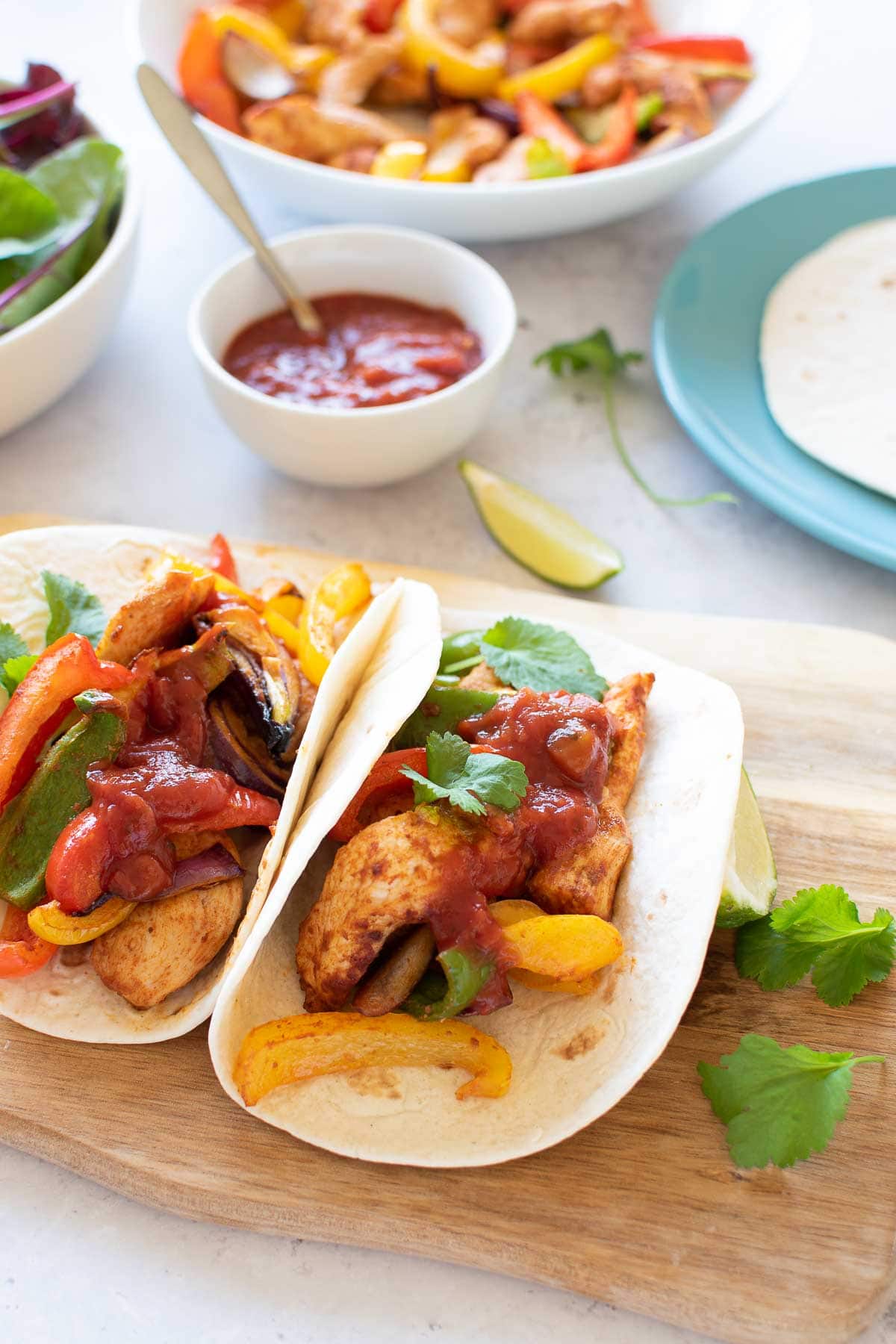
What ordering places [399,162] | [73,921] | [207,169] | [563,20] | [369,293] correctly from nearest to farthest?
[73,921]
[207,169]
[369,293]
[399,162]
[563,20]

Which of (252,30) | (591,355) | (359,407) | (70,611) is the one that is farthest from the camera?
(252,30)

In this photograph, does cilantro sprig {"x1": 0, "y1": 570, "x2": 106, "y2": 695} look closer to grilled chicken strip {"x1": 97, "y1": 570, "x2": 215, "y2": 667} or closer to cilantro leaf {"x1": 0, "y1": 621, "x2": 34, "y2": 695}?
cilantro leaf {"x1": 0, "y1": 621, "x2": 34, "y2": 695}

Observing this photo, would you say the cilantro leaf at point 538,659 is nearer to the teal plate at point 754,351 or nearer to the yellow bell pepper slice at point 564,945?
the yellow bell pepper slice at point 564,945

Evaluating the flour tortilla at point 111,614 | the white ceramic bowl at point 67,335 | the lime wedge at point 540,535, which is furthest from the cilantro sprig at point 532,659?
the white ceramic bowl at point 67,335

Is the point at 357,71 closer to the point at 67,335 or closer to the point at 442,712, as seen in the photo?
the point at 67,335

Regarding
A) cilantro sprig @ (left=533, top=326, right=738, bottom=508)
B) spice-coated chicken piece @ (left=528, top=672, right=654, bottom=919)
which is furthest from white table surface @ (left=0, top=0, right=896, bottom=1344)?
spice-coated chicken piece @ (left=528, top=672, right=654, bottom=919)

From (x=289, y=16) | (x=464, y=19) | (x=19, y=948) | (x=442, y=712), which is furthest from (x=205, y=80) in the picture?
(x=19, y=948)
